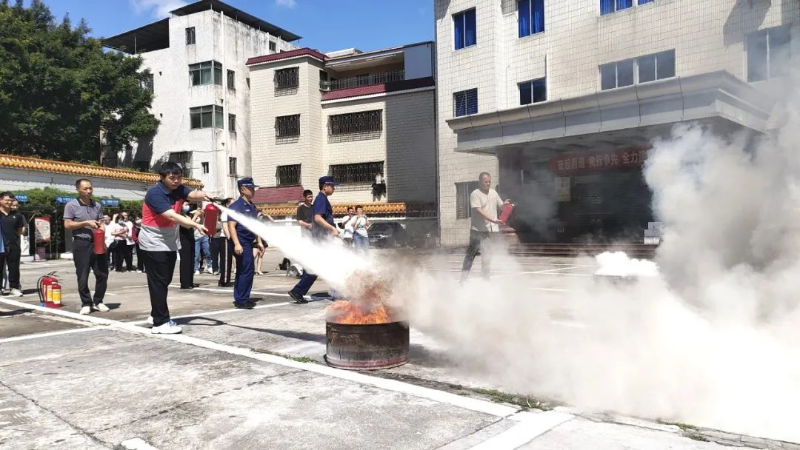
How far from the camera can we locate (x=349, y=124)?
110 feet

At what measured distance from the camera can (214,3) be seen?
119 feet

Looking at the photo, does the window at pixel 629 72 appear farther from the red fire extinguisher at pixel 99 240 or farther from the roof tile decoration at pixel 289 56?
the roof tile decoration at pixel 289 56

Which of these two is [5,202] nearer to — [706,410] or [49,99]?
[706,410]

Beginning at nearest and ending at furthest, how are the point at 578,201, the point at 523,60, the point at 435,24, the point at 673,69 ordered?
the point at 673,69 → the point at 578,201 → the point at 523,60 → the point at 435,24

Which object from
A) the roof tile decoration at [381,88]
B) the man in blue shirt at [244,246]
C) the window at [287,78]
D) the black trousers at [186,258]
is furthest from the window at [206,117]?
the man in blue shirt at [244,246]

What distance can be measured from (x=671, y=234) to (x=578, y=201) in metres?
12.7

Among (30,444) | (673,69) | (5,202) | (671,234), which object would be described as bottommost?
(30,444)

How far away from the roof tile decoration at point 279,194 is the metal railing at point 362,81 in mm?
6871

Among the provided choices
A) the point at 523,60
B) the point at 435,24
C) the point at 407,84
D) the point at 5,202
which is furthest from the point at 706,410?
the point at 407,84

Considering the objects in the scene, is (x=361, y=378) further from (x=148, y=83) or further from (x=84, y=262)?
(x=148, y=83)

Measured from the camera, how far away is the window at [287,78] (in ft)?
112

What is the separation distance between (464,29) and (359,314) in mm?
22149

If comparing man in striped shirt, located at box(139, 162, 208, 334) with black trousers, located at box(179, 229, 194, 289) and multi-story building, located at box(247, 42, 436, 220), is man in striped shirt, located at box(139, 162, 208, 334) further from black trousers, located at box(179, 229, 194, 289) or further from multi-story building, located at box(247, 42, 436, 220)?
multi-story building, located at box(247, 42, 436, 220)

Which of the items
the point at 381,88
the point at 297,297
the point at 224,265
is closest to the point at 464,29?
the point at 381,88
